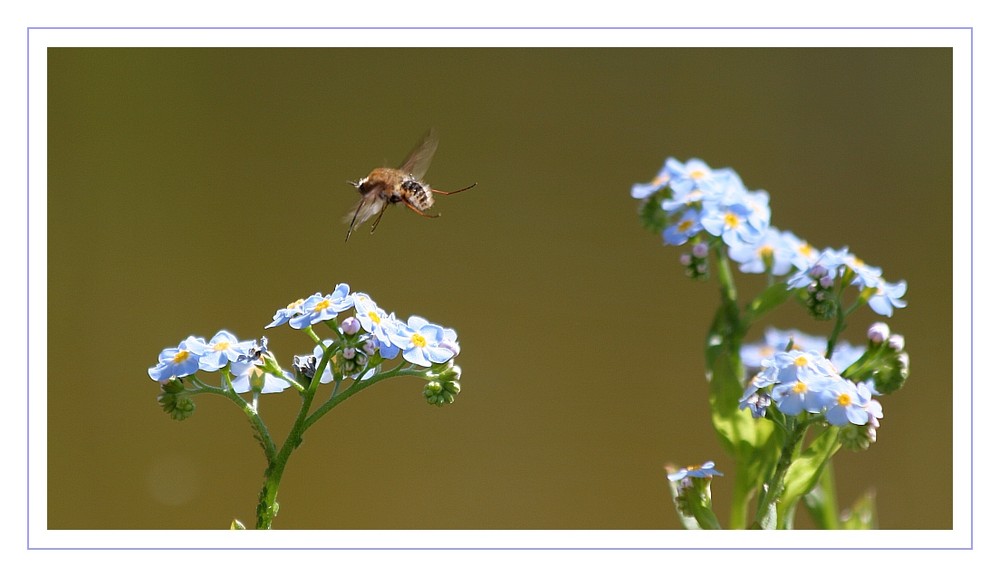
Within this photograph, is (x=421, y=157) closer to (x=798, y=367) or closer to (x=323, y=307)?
(x=323, y=307)

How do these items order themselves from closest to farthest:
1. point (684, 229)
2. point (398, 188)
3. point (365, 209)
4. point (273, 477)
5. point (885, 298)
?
point (273, 477), point (885, 298), point (684, 229), point (365, 209), point (398, 188)

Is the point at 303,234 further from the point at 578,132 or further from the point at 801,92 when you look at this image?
the point at 801,92

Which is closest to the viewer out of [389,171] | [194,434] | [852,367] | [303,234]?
[852,367]

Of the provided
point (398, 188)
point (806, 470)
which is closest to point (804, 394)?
point (806, 470)

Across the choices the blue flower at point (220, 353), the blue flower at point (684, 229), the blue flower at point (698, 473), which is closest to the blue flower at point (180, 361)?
the blue flower at point (220, 353)

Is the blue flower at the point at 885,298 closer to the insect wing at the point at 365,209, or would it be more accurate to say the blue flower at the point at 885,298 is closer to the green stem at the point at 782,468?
the green stem at the point at 782,468
